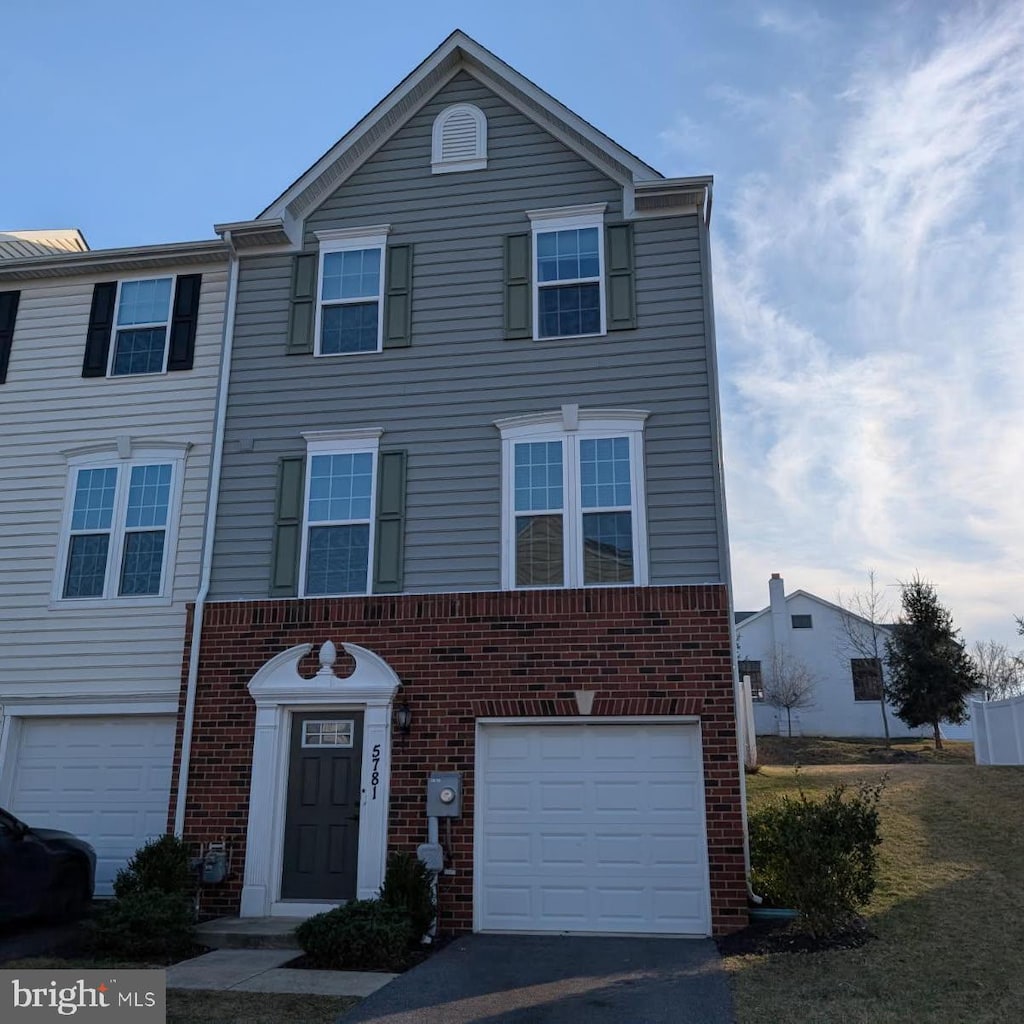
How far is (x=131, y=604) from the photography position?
11578 millimetres

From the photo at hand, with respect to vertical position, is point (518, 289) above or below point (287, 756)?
above

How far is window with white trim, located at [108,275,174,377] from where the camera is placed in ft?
41.2

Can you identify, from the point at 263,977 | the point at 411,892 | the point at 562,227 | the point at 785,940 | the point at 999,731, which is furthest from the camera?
the point at 999,731

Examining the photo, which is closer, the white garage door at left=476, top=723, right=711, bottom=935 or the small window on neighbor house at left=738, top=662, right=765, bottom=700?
the white garage door at left=476, top=723, right=711, bottom=935

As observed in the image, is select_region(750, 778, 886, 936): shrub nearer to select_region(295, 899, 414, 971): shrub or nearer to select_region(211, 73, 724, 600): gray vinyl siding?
select_region(211, 73, 724, 600): gray vinyl siding

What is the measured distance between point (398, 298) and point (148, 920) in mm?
7459

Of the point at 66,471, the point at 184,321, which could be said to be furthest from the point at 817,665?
the point at 66,471

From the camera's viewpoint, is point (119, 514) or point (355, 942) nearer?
point (355, 942)

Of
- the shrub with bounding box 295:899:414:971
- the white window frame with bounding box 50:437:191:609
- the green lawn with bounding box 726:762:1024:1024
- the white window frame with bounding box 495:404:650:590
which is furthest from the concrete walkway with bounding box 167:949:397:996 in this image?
the white window frame with bounding box 50:437:191:609

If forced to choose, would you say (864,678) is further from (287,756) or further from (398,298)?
(287,756)

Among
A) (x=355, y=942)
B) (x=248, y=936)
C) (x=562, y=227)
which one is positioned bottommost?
(x=248, y=936)

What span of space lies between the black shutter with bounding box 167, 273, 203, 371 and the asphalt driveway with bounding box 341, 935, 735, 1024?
26.6ft

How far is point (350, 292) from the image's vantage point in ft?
39.3

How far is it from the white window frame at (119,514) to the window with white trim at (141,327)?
1.12 meters
